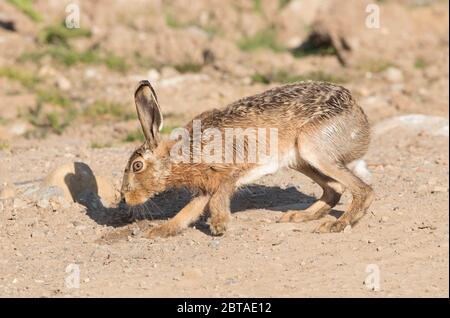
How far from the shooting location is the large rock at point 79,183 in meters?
7.66

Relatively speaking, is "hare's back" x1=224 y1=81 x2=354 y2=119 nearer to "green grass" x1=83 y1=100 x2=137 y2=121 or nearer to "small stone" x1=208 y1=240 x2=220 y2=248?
"small stone" x1=208 y1=240 x2=220 y2=248

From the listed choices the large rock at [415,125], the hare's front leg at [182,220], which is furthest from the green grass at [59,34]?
the hare's front leg at [182,220]

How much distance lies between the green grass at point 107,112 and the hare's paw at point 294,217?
467 cm

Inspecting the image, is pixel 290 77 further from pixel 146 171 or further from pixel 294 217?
pixel 146 171

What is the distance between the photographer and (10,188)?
768cm

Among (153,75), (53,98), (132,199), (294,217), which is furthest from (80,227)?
(153,75)

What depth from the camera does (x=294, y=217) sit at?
7305mm

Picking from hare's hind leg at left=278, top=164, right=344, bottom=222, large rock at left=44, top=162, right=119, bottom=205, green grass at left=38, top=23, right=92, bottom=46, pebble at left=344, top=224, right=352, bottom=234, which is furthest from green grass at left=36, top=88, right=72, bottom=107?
pebble at left=344, top=224, right=352, bottom=234

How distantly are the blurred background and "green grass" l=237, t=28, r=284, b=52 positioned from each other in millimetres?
25

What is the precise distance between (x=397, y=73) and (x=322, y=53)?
5.29ft

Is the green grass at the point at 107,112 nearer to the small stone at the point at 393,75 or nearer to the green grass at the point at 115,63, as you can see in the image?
the green grass at the point at 115,63

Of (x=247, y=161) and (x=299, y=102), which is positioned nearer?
(x=247, y=161)

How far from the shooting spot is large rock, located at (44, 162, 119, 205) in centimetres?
766

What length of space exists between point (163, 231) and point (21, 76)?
268 inches
